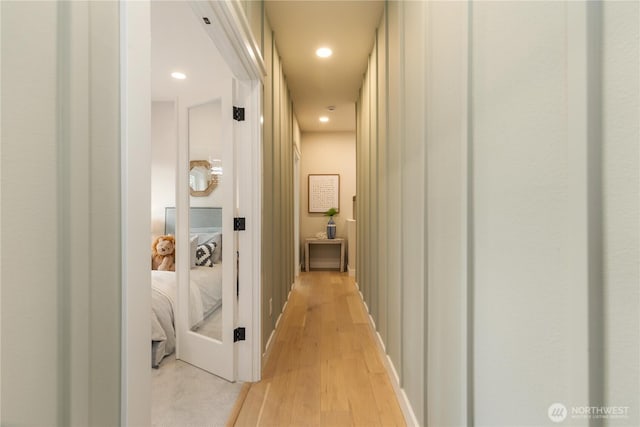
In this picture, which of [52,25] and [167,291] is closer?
[52,25]

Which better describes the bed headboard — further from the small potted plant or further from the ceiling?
the small potted plant

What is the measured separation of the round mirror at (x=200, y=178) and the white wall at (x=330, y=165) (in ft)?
12.8

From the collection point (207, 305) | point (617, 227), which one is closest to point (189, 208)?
point (207, 305)

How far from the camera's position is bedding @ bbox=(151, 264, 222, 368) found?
232 cm

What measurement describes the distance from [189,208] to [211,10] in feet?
4.55

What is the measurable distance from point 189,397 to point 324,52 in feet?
10.2

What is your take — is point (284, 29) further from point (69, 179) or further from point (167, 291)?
point (69, 179)

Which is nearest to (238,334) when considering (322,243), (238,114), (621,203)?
(238,114)

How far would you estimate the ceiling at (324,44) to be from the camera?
252cm

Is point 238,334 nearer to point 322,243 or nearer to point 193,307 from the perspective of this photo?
point 193,307

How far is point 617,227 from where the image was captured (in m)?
0.49

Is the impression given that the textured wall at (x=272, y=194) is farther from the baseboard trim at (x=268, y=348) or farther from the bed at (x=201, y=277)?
the bed at (x=201, y=277)

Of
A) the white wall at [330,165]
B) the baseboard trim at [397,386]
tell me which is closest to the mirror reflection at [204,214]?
the baseboard trim at [397,386]

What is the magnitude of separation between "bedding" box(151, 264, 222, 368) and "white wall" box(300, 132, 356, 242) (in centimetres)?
389
